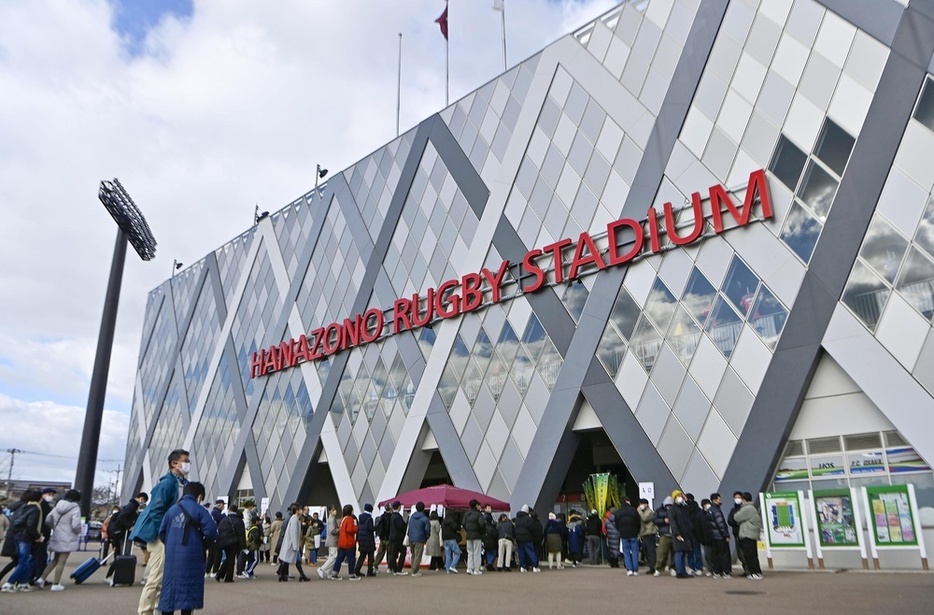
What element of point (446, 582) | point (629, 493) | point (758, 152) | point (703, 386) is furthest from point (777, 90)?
point (446, 582)

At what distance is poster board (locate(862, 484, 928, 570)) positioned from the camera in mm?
13781

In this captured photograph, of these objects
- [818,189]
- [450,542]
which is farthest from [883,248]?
[450,542]

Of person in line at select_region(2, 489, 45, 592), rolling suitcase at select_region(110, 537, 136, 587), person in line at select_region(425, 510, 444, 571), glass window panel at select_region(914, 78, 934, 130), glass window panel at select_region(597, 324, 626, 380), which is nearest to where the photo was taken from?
person in line at select_region(2, 489, 45, 592)

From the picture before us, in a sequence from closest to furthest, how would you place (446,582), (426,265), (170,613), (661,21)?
(170,613), (446,582), (661,21), (426,265)

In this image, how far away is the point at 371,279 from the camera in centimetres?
3066

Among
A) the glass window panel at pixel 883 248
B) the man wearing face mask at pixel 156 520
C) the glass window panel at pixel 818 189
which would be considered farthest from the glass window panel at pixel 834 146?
the man wearing face mask at pixel 156 520

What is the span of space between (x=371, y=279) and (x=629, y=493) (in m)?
14.4

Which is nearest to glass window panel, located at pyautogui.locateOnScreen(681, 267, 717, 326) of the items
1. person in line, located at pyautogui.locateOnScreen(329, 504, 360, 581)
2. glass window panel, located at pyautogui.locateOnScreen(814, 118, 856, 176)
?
glass window panel, located at pyautogui.locateOnScreen(814, 118, 856, 176)

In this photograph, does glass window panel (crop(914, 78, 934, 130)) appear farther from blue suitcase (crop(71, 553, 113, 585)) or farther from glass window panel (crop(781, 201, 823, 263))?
blue suitcase (crop(71, 553, 113, 585))

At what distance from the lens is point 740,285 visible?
61.0ft

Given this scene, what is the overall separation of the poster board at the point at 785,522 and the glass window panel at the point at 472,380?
35.7 ft

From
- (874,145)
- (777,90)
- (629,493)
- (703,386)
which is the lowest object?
(629,493)

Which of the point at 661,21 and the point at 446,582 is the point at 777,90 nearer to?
the point at 661,21

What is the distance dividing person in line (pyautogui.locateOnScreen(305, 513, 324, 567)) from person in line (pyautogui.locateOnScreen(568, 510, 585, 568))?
7905 millimetres
